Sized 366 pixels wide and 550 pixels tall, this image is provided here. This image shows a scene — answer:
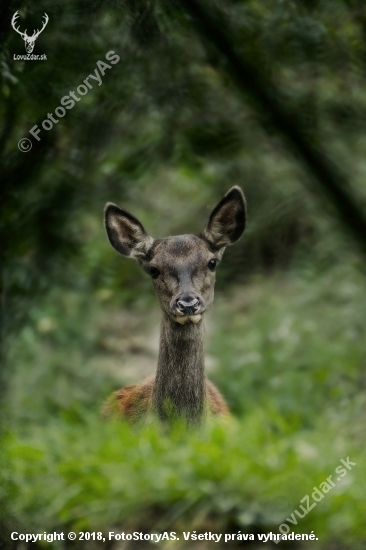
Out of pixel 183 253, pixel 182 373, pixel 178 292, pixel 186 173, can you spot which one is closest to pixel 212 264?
pixel 183 253

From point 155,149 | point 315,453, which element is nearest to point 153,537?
point 315,453

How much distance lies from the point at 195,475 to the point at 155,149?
258 cm

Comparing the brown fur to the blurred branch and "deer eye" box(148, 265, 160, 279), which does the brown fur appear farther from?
the blurred branch

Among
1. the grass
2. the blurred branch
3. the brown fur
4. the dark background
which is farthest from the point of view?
the brown fur

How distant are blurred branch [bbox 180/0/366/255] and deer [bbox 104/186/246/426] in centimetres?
172

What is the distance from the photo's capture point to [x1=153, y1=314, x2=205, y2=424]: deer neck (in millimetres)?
5398

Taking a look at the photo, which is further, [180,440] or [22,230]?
[22,230]

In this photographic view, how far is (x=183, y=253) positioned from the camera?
533 centimetres

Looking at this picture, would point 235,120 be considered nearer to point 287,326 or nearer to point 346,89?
point 346,89

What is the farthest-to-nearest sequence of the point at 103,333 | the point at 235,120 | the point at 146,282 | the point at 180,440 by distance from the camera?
the point at 103,333 < the point at 146,282 < the point at 235,120 < the point at 180,440

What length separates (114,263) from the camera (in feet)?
30.7

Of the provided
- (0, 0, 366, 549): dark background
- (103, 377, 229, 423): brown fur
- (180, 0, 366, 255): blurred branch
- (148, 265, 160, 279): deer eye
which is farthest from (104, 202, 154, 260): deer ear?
(180, 0, 366, 255): blurred branch

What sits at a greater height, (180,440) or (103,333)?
(103,333)

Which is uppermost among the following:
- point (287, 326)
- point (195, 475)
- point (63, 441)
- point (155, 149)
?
point (287, 326)
